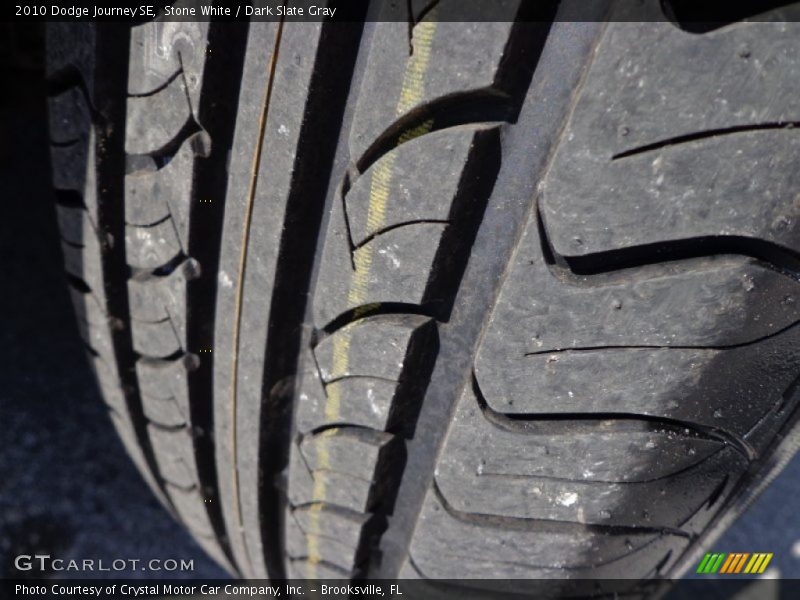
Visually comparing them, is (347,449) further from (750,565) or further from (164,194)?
(750,565)

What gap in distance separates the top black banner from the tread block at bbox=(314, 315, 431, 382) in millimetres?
214

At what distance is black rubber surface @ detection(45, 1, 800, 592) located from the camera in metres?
0.45

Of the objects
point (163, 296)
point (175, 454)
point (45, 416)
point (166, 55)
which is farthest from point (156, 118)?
point (45, 416)

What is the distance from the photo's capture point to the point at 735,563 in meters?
1.11

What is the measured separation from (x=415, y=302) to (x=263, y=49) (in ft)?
0.68

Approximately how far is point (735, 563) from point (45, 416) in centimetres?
102

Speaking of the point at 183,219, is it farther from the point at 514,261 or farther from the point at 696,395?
the point at 696,395

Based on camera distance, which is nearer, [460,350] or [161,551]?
[460,350]

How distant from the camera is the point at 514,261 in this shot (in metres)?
0.51

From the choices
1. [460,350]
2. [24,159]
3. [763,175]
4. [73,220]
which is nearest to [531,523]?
[460,350]

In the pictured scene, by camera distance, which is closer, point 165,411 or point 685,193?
point 685,193

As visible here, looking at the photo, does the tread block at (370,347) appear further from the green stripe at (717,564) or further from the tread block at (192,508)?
the green stripe at (717,564)

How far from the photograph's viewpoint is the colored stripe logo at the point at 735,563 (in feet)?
3.49

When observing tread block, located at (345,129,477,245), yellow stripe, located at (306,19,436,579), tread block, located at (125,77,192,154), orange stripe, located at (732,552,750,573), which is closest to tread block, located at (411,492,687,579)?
yellow stripe, located at (306,19,436,579)
